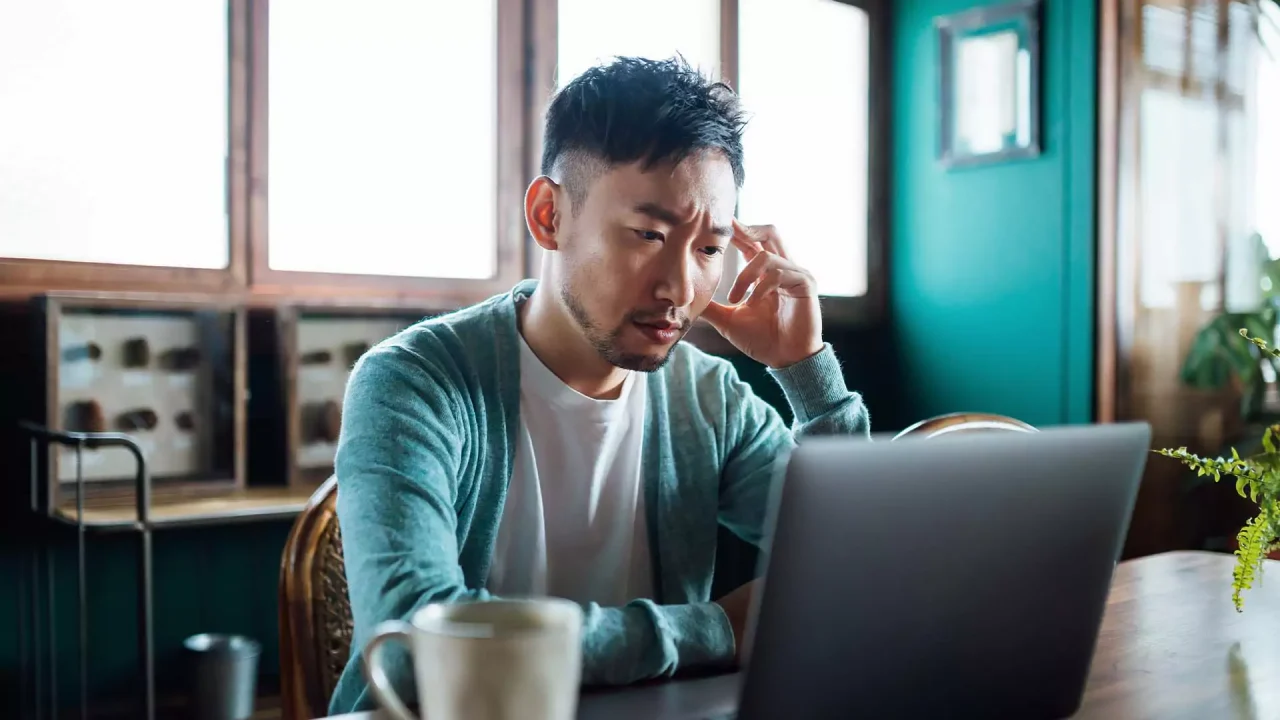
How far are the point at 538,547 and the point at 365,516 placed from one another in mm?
359

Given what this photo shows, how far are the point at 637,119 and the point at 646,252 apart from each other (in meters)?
0.16

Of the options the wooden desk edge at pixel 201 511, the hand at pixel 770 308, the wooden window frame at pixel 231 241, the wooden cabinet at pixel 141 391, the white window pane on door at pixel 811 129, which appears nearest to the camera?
the hand at pixel 770 308

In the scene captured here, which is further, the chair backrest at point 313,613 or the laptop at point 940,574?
the chair backrest at point 313,613

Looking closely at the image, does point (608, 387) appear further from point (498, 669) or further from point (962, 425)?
point (498, 669)

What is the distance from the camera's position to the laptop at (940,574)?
1.94ft

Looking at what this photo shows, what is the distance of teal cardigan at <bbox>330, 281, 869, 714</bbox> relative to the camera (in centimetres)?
91

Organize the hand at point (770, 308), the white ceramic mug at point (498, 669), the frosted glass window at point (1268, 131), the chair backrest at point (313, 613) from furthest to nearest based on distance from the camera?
the frosted glass window at point (1268, 131), the hand at point (770, 308), the chair backrest at point (313, 613), the white ceramic mug at point (498, 669)

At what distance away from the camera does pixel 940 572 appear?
25.2 inches

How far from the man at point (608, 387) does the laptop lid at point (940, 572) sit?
1.76ft

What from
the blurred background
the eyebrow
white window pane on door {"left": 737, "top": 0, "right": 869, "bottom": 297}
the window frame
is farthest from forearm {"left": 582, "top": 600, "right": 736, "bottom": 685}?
white window pane on door {"left": 737, "top": 0, "right": 869, "bottom": 297}

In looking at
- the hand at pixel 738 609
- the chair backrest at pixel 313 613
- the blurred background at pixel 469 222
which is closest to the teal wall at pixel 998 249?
the blurred background at pixel 469 222

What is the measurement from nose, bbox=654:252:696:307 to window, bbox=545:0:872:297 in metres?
2.46

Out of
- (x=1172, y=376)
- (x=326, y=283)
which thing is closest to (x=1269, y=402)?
(x=1172, y=376)

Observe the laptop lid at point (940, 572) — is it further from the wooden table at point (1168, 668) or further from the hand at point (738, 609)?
the hand at point (738, 609)
